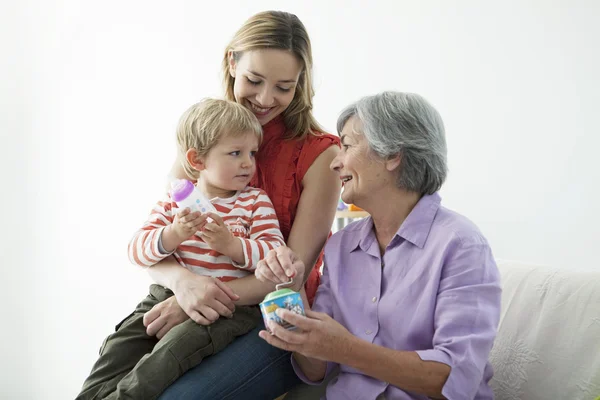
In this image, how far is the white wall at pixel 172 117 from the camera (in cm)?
340

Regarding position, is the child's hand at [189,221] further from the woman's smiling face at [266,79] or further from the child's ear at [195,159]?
the woman's smiling face at [266,79]

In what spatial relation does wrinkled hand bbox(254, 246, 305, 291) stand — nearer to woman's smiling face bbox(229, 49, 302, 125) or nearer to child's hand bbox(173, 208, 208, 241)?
child's hand bbox(173, 208, 208, 241)

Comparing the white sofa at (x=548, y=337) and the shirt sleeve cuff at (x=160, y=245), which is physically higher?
the shirt sleeve cuff at (x=160, y=245)

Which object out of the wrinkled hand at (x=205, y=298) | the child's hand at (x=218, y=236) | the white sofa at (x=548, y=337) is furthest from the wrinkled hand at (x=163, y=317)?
the white sofa at (x=548, y=337)

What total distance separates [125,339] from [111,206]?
2513 mm

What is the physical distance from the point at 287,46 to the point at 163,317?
88cm

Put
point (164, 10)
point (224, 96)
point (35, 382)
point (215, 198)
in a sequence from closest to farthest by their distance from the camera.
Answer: point (215, 198) → point (224, 96) → point (35, 382) → point (164, 10)

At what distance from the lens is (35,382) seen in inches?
152

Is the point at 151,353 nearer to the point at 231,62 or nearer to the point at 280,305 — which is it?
the point at 280,305

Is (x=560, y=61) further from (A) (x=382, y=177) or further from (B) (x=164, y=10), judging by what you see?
(B) (x=164, y=10)

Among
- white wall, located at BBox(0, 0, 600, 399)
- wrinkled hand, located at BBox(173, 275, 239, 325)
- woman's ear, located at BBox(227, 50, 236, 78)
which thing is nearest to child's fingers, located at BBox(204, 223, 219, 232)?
wrinkled hand, located at BBox(173, 275, 239, 325)

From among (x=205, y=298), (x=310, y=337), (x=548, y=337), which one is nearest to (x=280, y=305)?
(x=310, y=337)

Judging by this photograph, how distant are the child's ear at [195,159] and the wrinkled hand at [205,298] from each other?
1.19 ft

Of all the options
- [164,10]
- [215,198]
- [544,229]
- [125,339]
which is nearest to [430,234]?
[215,198]
